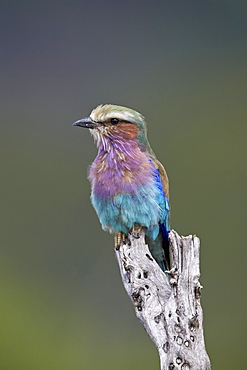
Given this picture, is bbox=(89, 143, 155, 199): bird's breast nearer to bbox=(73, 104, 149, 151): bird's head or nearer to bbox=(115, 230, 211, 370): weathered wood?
bbox=(73, 104, 149, 151): bird's head

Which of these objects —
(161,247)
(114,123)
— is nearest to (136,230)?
(161,247)

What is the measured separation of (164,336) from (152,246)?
0.67 metres

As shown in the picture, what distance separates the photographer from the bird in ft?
7.64

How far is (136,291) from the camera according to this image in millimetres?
2008

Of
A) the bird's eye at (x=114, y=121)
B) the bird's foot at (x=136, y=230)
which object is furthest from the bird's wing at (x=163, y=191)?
the bird's eye at (x=114, y=121)

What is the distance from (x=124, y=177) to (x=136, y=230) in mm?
236

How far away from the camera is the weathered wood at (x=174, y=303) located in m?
1.80

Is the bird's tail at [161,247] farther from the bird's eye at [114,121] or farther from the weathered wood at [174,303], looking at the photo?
the bird's eye at [114,121]

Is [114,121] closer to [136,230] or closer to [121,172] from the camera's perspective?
[121,172]

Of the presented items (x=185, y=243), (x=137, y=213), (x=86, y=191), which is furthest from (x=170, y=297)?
(x=86, y=191)

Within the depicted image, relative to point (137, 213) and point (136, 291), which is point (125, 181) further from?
point (136, 291)

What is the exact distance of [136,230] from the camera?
2.36 metres

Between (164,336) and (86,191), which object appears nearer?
(164,336)

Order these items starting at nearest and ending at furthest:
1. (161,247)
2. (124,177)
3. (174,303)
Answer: (174,303) < (124,177) < (161,247)
